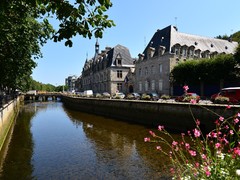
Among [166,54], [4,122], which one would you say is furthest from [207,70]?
[4,122]

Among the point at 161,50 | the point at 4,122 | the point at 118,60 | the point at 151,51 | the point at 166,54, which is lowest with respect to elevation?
the point at 4,122

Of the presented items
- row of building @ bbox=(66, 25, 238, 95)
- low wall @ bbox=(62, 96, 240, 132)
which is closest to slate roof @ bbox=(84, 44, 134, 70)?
row of building @ bbox=(66, 25, 238, 95)

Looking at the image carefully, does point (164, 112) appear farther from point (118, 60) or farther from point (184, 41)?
point (118, 60)

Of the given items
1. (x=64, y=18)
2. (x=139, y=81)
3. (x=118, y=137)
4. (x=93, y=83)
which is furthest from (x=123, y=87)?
(x=64, y=18)

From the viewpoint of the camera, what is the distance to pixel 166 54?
4359cm

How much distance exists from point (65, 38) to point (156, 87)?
4273cm

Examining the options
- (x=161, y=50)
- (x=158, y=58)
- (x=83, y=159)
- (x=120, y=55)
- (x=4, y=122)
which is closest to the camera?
(x=83, y=159)

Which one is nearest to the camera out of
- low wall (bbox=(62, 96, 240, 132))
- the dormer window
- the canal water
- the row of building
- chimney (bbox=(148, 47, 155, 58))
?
the canal water

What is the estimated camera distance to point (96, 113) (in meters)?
36.9

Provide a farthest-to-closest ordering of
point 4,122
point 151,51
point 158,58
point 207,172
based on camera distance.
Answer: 1. point 151,51
2. point 158,58
3. point 4,122
4. point 207,172

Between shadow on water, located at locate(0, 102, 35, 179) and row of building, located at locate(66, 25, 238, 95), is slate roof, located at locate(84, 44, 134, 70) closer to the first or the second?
Answer: row of building, located at locate(66, 25, 238, 95)

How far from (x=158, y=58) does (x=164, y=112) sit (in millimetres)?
25686

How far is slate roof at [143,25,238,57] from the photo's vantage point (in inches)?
1789

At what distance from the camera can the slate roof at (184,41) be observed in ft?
149
